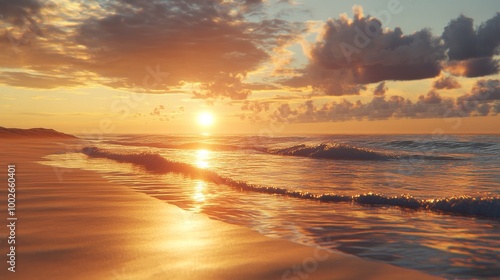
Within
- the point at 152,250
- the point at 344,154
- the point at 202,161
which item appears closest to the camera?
the point at 152,250

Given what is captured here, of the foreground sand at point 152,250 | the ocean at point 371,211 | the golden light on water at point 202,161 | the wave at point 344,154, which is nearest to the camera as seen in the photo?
the foreground sand at point 152,250

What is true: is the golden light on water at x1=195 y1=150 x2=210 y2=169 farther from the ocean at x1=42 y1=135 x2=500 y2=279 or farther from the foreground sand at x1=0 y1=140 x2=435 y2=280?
the foreground sand at x1=0 y1=140 x2=435 y2=280

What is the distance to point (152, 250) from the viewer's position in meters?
4.88

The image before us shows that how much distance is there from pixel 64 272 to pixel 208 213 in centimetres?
380

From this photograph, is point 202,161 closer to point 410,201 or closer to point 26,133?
point 410,201

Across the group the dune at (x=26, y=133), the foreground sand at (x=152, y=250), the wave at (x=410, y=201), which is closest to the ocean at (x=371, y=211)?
the wave at (x=410, y=201)

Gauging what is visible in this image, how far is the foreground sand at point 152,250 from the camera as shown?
4.16 metres

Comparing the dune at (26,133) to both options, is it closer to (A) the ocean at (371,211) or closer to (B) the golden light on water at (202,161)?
(B) the golden light on water at (202,161)

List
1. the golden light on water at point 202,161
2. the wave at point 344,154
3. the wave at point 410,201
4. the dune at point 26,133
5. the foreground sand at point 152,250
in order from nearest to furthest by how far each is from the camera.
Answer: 1. the foreground sand at point 152,250
2. the wave at point 410,201
3. the golden light on water at point 202,161
4. the wave at point 344,154
5. the dune at point 26,133

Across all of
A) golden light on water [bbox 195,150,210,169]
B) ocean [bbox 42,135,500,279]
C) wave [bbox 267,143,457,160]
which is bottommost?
ocean [bbox 42,135,500,279]

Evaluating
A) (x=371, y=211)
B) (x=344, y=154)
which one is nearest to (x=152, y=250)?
(x=371, y=211)

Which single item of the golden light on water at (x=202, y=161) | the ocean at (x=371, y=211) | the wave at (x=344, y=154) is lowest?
the ocean at (x=371, y=211)

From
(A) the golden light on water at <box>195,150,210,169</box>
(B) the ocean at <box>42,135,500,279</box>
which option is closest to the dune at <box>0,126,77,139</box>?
(A) the golden light on water at <box>195,150,210,169</box>

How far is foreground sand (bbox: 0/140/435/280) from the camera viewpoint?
4.16 metres
